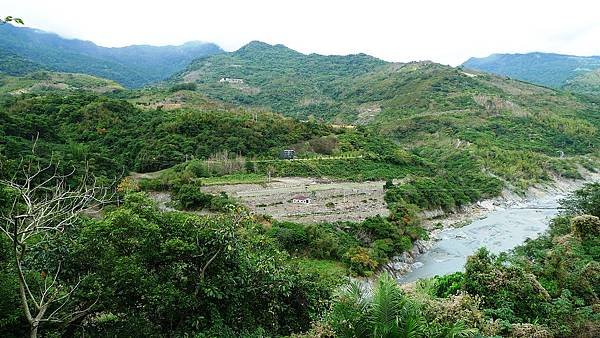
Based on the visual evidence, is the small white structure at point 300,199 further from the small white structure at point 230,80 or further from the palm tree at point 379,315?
the small white structure at point 230,80

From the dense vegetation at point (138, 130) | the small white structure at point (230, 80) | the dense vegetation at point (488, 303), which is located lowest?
the small white structure at point (230, 80)

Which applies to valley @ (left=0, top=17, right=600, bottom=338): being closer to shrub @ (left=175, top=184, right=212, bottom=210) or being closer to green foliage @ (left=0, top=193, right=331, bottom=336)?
green foliage @ (left=0, top=193, right=331, bottom=336)

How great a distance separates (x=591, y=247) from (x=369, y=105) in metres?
84.0

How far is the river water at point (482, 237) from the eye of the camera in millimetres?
27000

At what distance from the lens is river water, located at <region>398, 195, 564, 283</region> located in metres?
27.0

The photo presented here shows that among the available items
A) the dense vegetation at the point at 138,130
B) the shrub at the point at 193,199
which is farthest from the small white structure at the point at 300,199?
the dense vegetation at the point at 138,130

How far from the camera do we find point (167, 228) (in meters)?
8.40

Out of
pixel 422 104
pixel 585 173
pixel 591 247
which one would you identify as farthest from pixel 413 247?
pixel 422 104

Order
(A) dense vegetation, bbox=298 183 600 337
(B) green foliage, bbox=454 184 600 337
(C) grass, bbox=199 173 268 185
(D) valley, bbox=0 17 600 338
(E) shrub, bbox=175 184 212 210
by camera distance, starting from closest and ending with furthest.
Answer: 1. (A) dense vegetation, bbox=298 183 600 337
2. (D) valley, bbox=0 17 600 338
3. (B) green foliage, bbox=454 184 600 337
4. (E) shrub, bbox=175 184 212 210
5. (C) grass, bbox=199 173 268 185

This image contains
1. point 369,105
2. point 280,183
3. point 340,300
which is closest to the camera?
point 340,300

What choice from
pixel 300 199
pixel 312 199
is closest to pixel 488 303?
pixel 300 199

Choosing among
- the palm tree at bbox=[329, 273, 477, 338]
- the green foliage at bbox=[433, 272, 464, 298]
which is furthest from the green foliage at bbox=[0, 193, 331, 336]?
the green foliage at bbox=[433, 272, 464, 298]

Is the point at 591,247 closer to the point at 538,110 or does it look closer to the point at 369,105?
the point at 538,110

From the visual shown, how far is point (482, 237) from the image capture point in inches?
1316
